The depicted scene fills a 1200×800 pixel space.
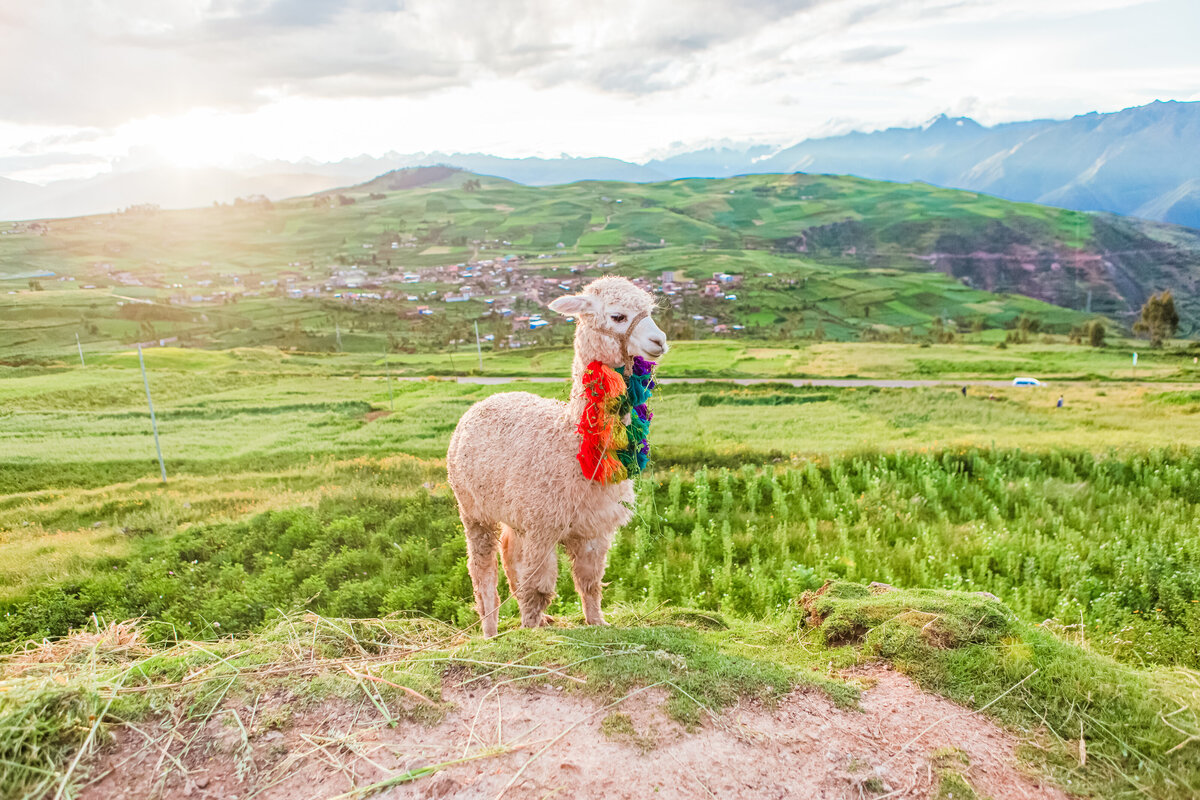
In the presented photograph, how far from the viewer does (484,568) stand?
596 cm

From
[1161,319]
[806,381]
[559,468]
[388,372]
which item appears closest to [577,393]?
[559,468]

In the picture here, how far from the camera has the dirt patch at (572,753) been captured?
2734 mm

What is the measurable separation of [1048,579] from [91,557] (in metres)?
13.4

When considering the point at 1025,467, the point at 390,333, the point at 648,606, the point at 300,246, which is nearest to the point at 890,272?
the point at 390,333

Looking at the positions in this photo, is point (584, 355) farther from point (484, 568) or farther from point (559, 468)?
point (484, 568)

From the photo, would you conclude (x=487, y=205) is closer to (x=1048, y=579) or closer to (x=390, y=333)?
(x=390, y=333)

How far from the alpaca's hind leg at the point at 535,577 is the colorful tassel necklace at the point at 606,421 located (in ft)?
2.66

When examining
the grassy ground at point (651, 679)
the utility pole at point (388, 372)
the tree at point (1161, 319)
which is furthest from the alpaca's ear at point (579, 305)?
the tree at point (1161, 319)

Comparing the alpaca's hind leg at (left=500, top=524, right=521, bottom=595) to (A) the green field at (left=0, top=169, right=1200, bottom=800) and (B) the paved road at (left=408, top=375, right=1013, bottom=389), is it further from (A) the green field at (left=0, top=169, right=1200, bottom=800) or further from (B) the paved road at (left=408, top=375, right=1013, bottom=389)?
(B) the paved road at (left=408, top=375, right=1013, bottom=389)

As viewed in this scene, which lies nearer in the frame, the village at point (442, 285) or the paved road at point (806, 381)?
the paved road at point (806, 381)

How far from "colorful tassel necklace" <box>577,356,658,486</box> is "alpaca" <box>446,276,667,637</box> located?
0.05 meters

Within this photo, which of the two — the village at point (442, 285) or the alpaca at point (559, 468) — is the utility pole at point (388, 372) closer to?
the village at point (442, 285)

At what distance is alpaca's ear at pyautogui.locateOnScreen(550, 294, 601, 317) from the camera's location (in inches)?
181

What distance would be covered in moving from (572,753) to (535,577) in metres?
2.11
